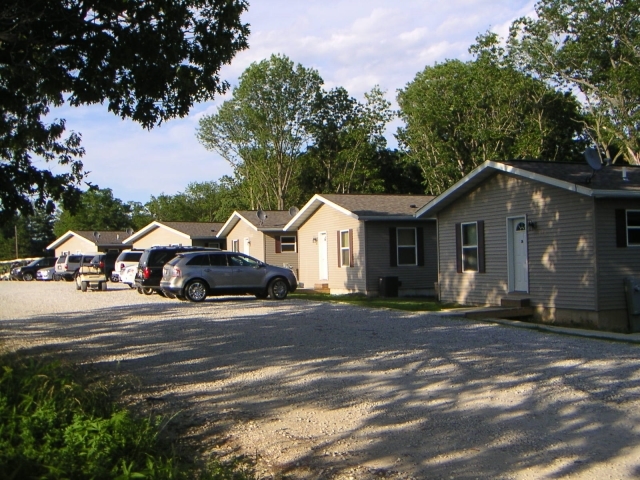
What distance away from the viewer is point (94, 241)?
2491 inches

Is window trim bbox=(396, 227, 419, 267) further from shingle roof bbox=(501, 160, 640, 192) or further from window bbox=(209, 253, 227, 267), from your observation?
shingle roof bbox=(501, 160, 640, 192)

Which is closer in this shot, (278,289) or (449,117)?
(278,289)

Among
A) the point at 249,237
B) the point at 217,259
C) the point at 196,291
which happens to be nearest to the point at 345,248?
the point at 217,259

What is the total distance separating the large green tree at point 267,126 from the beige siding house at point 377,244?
25.0 meters

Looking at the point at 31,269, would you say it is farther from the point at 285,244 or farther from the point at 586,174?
the point at 586,174

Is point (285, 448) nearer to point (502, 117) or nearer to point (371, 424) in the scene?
point (371, 424)

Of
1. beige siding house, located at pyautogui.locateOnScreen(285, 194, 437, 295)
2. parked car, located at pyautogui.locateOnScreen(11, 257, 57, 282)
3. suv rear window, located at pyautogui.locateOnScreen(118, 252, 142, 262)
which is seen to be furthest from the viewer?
parked car, located at pyautogui.locateOnScreen(11, 257, 57, 282)

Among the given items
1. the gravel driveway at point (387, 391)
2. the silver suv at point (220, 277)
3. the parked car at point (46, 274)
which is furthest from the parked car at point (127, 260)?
the parked car at point (46, 274)

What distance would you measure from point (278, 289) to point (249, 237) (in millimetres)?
16132

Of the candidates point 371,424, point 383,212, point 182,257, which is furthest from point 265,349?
point 383,212

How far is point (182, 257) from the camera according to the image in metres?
24.0

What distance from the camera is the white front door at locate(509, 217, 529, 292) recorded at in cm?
2008

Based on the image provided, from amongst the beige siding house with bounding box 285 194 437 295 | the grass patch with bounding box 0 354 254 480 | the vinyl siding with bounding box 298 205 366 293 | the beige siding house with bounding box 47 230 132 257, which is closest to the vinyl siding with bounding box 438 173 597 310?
the beige siding house with bounding box 285 194 437 295

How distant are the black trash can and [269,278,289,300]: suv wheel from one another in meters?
4.37
